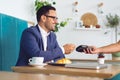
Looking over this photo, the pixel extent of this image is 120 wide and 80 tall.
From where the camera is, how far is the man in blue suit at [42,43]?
81.0 inches

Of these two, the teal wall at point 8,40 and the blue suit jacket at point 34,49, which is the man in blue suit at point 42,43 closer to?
the blue suit jacket at point 34,49

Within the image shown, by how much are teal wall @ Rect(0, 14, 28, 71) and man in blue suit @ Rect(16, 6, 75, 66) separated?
15.3 inches

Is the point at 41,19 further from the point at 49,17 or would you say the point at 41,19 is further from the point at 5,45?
the point at 5,45

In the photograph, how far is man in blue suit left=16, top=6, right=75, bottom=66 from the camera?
2059 mm

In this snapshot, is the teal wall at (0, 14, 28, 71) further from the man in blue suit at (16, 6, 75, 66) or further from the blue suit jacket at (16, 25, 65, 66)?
the blue suit jacket at (16, 25, 65, 66)

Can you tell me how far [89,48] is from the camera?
204 centimetres

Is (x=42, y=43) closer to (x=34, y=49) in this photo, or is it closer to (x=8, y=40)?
(x=34, y=49)

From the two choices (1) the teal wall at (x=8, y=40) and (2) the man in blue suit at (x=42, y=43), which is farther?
(1) the teal wall at (x=8, y=40)

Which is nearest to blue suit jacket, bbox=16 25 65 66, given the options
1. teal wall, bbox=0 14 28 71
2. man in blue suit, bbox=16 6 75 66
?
man in blue suit, bbox=16 6 75 66

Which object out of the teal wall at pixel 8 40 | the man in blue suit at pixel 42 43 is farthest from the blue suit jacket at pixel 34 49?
the teal wall at pixel 8 40

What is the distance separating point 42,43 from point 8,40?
27.7 inches

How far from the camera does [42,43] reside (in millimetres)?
2289

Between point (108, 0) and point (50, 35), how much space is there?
2.23 m

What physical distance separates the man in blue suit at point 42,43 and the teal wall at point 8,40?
390 mm
